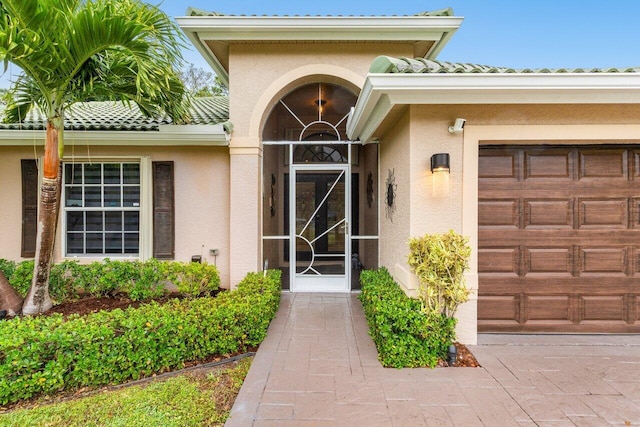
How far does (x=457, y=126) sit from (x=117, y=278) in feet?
21.9

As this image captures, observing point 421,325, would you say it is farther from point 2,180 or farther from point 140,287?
point 2,180

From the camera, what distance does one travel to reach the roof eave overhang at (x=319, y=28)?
6484mm

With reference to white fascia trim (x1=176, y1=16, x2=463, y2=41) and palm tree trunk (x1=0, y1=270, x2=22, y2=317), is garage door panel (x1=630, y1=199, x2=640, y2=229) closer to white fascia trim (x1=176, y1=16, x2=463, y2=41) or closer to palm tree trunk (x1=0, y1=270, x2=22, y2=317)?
white fascia trim (x1=176, y1=16, x2=463, y2=41)

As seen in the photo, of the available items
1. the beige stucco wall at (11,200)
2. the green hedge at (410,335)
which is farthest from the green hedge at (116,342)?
the beige stucco wall at (11,200)

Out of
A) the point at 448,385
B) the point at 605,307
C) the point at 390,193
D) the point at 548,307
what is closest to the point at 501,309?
the point at 548,307

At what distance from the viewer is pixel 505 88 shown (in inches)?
169

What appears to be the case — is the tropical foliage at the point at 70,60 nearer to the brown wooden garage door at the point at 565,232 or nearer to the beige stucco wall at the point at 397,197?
the beige stucco wall at the point at 397,197

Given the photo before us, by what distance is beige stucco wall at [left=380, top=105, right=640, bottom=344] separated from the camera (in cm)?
477

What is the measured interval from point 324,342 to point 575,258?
403 centimetres


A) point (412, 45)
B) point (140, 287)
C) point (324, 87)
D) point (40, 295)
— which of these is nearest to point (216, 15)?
point (324, 87)

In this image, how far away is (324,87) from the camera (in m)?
7.66

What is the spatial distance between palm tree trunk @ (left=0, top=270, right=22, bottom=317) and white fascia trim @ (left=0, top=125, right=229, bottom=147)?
2.93 metres

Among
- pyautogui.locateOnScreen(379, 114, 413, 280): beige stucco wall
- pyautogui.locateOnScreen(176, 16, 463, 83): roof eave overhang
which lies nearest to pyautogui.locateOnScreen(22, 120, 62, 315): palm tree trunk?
pyautogui.locateOnScreen(176, 16, 463, 83): roof eave overhang

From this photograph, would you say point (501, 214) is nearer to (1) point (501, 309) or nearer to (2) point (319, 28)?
(1) point (501, 309)
